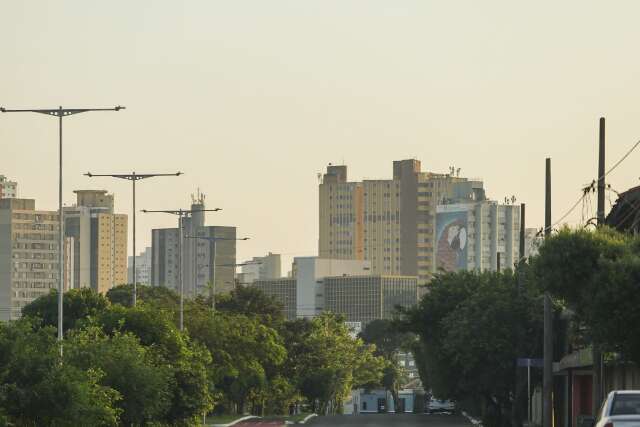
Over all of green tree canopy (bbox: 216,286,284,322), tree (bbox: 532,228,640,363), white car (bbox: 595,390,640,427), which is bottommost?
green tree canopy (bbox: 216,286,284,322)

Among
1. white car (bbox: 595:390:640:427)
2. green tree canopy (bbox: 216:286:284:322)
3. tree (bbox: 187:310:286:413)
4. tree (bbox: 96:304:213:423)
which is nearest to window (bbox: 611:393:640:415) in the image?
white car (bbox: 595:390:640:427)

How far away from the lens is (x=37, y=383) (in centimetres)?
4134

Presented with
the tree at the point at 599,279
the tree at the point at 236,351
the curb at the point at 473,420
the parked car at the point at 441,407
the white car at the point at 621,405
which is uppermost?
the tree at the point at 599,279

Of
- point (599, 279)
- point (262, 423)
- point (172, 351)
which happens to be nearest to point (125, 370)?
point (172, 351)

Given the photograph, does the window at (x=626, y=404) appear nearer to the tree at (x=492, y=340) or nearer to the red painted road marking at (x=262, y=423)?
the tree at (x=492, y=340)

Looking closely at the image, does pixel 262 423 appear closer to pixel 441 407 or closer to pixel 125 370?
pixel 125 370

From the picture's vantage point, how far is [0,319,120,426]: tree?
132 feet

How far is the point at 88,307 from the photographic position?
9894 centimetres

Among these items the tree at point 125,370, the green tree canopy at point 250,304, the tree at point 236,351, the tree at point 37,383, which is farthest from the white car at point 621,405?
the green tree canopy at point 250,304

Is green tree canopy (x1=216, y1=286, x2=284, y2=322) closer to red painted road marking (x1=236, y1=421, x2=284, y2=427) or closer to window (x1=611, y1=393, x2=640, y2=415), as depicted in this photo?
red painted road marking (x1=236, y1=421, x2=284, y2=427)

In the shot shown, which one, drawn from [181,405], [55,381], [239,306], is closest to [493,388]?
[181,405]

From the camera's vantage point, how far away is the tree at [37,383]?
4038cm

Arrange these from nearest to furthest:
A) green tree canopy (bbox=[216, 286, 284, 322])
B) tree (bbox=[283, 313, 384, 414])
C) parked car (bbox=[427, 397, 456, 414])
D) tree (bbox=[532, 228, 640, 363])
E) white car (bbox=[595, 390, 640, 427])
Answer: white car (bbox=[595, 390, 640, 427]) → tree (bbox=[532, 228, 640, 363]) → parked car (bbox=[427, 397, 456, 414]) → green tree canopy (bbox=[216, 286, 284, 322]) → tree (bbox=[283, 313, 384, 414])

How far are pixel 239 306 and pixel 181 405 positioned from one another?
199 feet
